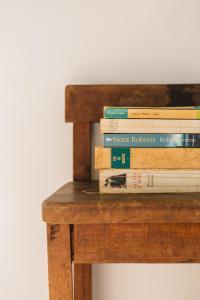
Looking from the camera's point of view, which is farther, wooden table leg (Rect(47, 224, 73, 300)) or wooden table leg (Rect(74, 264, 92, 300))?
wooden table leg (Rect(74, 264, 92, 300))

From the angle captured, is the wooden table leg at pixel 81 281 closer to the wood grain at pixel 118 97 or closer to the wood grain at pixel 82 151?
the wood grain at pixel 82 151

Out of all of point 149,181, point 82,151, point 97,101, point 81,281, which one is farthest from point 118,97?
point 81,281

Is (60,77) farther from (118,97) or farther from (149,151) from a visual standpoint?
(149,151)

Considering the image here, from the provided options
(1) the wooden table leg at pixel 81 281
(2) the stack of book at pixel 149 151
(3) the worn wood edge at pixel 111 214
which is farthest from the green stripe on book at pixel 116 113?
(1) the wooden table leg at pixel 81 281

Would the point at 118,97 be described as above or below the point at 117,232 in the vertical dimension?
above

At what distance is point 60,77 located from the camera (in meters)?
0.97

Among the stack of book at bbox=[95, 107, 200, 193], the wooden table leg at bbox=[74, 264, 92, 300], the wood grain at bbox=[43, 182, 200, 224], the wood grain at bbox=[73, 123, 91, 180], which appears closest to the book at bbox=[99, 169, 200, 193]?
the stack of book at bbox=[95, 107, 200, 193]

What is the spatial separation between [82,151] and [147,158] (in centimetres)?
26

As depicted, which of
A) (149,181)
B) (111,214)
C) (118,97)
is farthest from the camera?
(118,97)

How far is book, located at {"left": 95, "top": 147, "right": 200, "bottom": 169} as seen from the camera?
0.72m

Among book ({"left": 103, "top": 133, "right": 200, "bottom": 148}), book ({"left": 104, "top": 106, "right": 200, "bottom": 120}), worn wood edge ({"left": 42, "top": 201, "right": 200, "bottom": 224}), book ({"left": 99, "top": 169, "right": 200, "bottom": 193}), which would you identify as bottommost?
worn wood edge ({"left": 42, "top": 201, "right": 200, "bottom": 224})

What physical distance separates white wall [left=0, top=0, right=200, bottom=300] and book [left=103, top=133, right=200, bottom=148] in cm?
29

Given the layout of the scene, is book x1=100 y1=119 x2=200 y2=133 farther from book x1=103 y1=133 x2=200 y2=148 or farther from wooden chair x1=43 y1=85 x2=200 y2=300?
wooden chair x1=43 y1=85 x2=200 y2=300

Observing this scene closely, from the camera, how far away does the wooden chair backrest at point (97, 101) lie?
916mm
